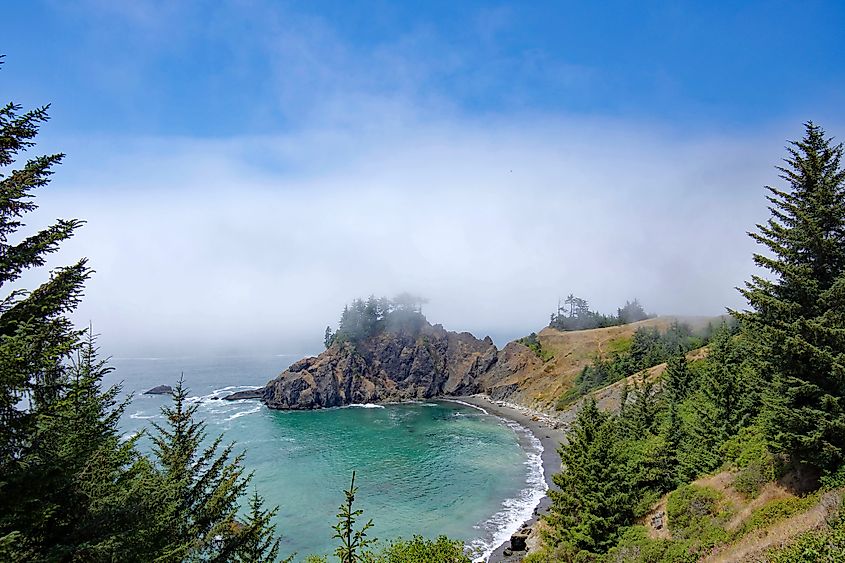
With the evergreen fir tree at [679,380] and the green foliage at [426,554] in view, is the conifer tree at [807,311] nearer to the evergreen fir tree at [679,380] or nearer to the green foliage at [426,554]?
the green foliage at [426,554]

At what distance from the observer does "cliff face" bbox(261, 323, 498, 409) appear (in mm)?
124438

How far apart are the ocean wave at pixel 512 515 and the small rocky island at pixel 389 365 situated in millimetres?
67965

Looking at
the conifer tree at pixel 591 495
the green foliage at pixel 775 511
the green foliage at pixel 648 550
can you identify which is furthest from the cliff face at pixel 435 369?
the green foliage at pixel 775 511

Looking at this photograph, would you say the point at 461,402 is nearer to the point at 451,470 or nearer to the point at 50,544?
the point at 451,470

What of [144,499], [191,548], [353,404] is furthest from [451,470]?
[353,404]

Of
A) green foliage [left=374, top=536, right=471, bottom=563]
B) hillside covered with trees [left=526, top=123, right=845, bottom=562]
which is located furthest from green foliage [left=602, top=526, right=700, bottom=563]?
green foliage [left=374, top=536, right=471, bottom=563]

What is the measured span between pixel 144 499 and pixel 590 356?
130 m

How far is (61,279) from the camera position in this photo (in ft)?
33.1

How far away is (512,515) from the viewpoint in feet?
165

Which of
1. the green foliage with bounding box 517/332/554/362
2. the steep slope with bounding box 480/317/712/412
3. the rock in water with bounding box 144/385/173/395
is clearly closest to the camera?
the steep slope with bounding box 480/317/712/412

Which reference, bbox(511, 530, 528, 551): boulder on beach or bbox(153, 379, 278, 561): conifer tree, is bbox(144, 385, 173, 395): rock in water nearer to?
bbox(511, 530, 528, 551): boulder on beach

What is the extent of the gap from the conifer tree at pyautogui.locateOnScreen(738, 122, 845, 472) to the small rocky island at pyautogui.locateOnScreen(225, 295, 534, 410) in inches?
4428

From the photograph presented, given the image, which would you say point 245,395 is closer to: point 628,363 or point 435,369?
point 435,369

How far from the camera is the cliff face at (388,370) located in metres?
124
